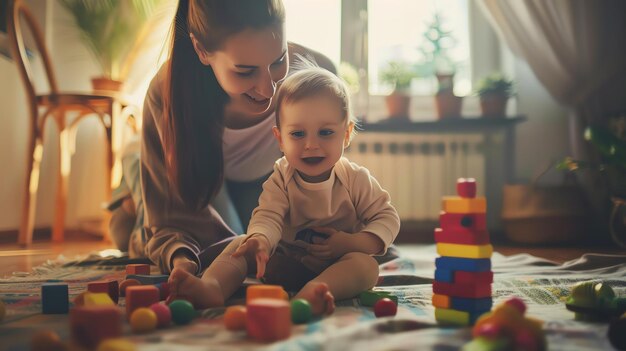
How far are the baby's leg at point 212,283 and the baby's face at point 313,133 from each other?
20 centimetres

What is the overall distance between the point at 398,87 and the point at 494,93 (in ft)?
1.44

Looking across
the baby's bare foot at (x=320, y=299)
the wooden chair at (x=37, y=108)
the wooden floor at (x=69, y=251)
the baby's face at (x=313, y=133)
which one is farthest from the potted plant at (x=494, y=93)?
the baby's bare foot at (x=320, y=299)

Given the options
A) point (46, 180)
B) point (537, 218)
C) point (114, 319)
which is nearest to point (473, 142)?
point (537, 218)

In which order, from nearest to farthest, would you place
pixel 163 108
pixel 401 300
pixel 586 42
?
pixel 401 300
pixel 163 108
pixel 586 42

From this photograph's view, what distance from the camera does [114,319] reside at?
2.35ft

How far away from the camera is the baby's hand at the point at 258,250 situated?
993mm

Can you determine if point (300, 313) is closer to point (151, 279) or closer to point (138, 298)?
point (138, 298)

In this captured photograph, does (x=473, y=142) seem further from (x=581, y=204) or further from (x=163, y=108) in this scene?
(x=163, y=108)

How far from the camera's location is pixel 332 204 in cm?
113

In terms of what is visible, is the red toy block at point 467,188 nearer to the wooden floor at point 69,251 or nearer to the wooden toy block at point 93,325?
the wooden toy block at point 93,325

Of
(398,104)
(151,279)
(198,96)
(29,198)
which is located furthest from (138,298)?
(398,104)

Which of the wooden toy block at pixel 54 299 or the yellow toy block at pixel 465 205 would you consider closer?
the yellow toy block at pixel 465 205

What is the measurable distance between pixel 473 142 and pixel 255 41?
2040 millimetres

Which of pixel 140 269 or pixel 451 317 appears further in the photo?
pixel 140 269
